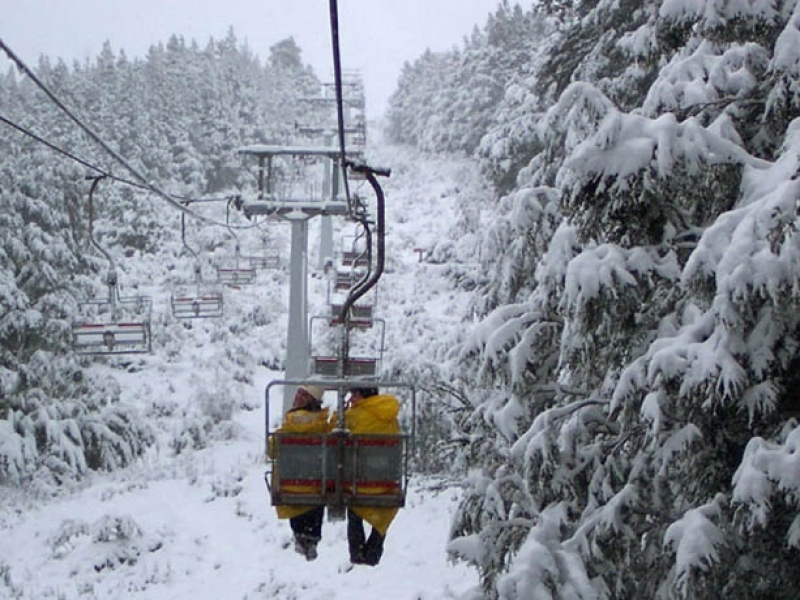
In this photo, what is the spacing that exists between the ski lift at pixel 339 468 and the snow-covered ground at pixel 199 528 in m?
5.10

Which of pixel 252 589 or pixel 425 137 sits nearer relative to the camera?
pixel 252 589

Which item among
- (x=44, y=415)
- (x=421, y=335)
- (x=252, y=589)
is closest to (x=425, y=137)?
(x=421, y=335)

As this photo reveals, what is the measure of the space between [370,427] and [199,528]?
28.7ft

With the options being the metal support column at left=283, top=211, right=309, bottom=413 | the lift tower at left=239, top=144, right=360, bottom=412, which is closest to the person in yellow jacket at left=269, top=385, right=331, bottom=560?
the lift tower at left=239, top=144, right=360, bottom=412

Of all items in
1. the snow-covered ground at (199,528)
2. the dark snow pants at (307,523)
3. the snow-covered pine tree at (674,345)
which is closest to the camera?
the snow-covered pine tree at (674,345)

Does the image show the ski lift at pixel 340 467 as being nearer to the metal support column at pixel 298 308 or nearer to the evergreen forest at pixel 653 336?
the evergreen forest at pixel 653 336

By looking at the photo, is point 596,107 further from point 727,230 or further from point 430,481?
point 430,481

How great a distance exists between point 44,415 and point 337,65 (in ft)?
49.5

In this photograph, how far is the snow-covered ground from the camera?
11.2 m

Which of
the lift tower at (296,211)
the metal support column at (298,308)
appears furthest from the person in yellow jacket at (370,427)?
the metal support column at (298,308)

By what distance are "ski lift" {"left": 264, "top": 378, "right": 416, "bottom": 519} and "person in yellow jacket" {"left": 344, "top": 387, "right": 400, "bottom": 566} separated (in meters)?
0.12

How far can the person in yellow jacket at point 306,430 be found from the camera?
5.92 metres

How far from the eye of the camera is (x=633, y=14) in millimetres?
8352

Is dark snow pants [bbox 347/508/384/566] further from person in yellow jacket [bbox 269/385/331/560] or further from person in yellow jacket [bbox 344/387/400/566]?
person in yellow jacket [bbox 269/385/331/560]
